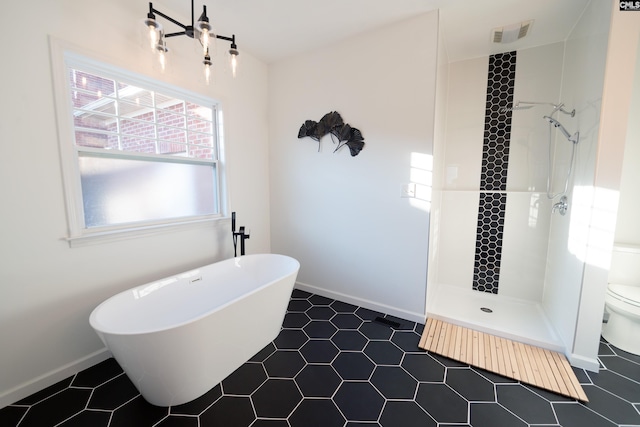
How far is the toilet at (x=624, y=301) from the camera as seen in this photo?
193 centimetres

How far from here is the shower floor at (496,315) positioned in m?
2.10

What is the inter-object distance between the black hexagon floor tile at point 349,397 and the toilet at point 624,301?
11 cm

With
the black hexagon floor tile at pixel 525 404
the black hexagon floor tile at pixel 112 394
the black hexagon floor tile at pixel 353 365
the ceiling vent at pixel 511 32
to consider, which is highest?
the ceiling vent at pixel 511 32

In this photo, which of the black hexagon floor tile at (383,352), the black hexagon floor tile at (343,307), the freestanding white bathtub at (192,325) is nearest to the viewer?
the freestanding white bathtub at (192,325)

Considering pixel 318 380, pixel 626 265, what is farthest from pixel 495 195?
pixel 318 380

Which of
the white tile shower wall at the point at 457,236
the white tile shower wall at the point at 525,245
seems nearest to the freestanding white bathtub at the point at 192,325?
the white tile shower wall at the point at 457,236

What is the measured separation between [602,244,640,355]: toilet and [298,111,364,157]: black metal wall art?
2.34 m

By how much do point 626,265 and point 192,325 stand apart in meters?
3.29

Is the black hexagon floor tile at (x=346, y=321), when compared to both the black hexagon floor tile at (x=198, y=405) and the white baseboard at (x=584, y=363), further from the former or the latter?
the white baseboard at (x=584, y=363)

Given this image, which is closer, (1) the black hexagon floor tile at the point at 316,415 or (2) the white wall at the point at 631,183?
(1) the black hexagon floor tile at the point at 316,415

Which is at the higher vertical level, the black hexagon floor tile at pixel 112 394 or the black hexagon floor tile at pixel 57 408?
the black hexagon floor tile at pixel 57 408

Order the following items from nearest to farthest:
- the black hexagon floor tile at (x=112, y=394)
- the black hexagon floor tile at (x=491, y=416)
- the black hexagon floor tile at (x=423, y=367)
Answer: the black hexagon floor tile at (x=491, y=416) → the black hexagon floor tile at (x=112, y=394) → the black hexagon floor tile at (x=423, y=367)

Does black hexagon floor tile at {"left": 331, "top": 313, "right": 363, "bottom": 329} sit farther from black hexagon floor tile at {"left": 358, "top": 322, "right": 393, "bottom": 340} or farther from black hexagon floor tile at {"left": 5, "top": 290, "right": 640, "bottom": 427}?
black hexagon floor tile at {"left": 5, "top": 290, "right": 640, "bottom": 427}

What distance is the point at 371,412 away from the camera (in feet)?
4.82
